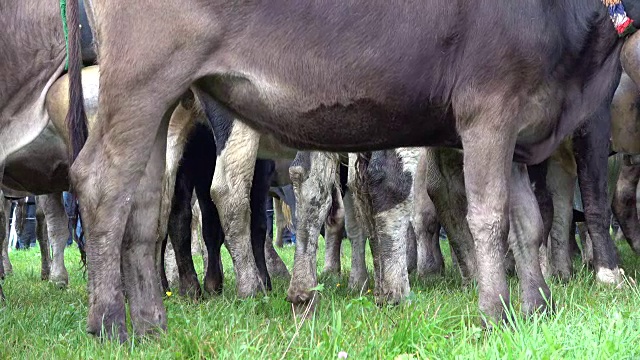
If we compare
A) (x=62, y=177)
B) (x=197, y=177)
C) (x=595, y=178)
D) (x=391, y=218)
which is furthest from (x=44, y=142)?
(x=595, y=178)

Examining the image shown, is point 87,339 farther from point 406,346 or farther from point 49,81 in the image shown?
point 49,81

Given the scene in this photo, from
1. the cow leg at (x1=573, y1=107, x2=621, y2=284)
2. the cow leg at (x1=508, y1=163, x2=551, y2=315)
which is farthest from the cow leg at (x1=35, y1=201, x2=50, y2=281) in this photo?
the cow leg at (x1=508, y1=163, x2=551, y2=315)

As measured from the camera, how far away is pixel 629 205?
9.17 meters

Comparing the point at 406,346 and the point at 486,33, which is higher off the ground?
the point at 486,33

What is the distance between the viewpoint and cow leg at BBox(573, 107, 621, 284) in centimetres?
707

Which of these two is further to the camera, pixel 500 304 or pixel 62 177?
pixel 62 177

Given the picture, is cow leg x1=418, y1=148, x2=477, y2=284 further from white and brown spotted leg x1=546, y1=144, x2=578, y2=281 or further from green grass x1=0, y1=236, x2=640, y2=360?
white and brown spotted leg x1=546, y1=144, x2=578, y2=281

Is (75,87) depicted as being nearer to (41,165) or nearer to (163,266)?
(41,165)

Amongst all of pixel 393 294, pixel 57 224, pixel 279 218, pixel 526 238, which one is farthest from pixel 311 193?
pixel 279 218

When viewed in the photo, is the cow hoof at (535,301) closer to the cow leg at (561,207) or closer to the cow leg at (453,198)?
the cow leg at (453,198)

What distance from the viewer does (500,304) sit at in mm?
4547

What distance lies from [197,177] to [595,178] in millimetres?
3263

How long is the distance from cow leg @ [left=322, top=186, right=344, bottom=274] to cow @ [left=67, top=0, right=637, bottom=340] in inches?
196

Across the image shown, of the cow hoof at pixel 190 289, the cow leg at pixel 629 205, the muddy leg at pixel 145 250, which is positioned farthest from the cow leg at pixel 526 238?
the cow leg at pixel 629 205
